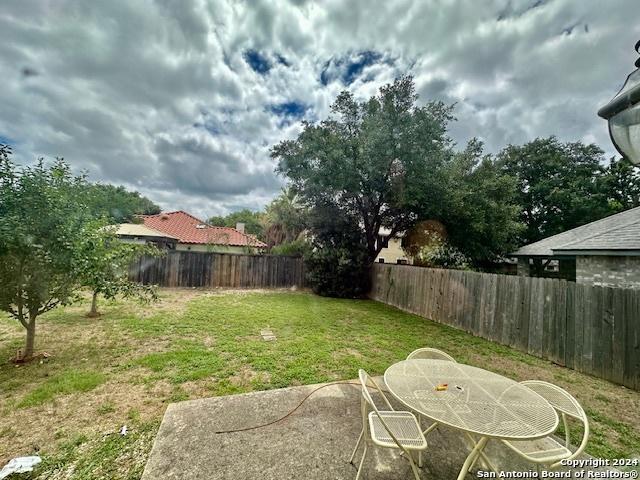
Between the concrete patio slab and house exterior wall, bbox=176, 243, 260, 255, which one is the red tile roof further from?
the concrete patio slab

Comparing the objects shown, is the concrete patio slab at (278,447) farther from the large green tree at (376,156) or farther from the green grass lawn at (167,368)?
the large green tree at (376,156)

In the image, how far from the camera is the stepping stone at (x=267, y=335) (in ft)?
16.7

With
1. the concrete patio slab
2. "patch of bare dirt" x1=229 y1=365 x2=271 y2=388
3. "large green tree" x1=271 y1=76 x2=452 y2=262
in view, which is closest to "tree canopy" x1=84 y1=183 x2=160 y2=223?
"patch of bare dirt" x1=229 y1=365 x2=271 y2=388

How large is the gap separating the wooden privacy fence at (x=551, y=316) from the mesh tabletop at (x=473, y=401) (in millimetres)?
3338

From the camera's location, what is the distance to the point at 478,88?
868cm

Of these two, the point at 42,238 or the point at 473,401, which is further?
the point at 42,238

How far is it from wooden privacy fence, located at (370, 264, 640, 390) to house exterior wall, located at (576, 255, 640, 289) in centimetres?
301

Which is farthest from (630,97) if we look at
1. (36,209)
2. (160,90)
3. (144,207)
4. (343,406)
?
(144,207)

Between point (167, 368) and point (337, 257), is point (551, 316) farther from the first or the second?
point (337, 257)

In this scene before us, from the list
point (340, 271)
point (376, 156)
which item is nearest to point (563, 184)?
point (376, 156)

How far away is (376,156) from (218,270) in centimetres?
795

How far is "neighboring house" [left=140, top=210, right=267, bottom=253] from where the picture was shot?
18.1 metres

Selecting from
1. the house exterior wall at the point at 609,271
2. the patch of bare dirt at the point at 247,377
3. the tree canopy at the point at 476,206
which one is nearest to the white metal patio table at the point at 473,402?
the patch of bare dirt at the point at 247,377

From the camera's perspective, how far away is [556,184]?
21031 mm
